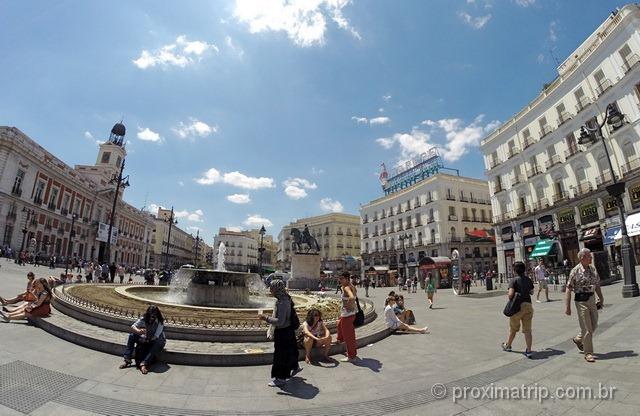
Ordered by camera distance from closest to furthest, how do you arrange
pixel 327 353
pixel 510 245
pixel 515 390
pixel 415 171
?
pixel 515 390, pixel 327 353, pixel 510 245, pixel 415 171

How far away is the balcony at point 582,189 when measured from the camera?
80.2ft

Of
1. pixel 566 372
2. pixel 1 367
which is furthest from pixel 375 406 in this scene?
pixel 1 367

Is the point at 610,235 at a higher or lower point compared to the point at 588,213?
lower

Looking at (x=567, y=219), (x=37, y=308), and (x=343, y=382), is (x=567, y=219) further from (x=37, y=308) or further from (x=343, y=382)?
(x=37, y=308)

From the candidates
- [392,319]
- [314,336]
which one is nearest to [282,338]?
[314,336]

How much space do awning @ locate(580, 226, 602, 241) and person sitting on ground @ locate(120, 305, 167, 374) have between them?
95.4 feet

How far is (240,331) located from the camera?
6.42 m

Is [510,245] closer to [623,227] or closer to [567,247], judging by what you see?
[567,247]

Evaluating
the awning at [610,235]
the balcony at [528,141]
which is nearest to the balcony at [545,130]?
the balcony at [528,141]

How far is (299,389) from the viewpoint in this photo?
442cm

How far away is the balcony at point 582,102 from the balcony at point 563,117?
3.00 feet

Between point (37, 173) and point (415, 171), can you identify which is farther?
point (415, 171)

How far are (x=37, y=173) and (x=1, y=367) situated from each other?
44149mm

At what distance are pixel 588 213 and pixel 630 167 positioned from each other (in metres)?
4.19
